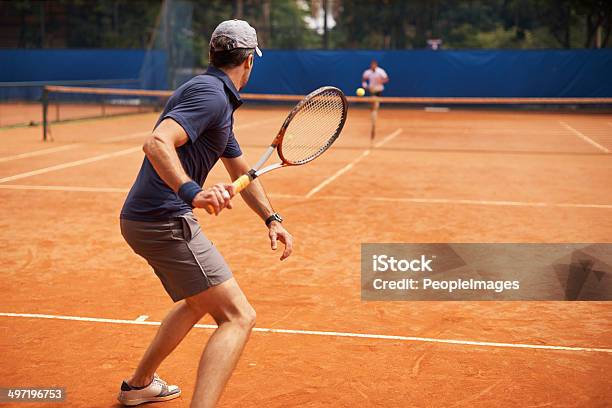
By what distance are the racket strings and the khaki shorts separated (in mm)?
817

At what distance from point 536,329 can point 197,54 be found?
34026 millimetres

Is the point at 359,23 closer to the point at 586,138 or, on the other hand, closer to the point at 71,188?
the point at 586,138

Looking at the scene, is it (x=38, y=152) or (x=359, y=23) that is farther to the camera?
(x=359, y=23)

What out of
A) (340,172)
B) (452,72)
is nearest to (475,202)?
(340,172)

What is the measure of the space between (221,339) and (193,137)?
885 mm

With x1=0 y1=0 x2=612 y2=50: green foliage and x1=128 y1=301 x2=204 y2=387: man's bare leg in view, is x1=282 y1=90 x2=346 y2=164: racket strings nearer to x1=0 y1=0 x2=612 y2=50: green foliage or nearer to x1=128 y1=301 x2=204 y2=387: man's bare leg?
x1=128 y1=301 x2=204 y2=387: man's bare leg

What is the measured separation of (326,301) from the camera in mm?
5770

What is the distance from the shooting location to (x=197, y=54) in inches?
1473

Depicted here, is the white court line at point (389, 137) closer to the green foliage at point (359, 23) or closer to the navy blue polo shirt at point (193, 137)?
the green foliage at point (359, 23)

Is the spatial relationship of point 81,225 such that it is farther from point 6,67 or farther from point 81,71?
point 6,67

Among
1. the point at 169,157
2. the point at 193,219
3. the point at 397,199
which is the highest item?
the point at 169,157

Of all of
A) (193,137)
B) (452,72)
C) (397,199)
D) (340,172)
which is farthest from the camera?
(452,72)

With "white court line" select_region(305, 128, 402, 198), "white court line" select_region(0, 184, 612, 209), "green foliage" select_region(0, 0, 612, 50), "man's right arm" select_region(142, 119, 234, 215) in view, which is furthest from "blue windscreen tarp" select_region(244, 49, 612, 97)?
"man's right arm" select_region(142, 119, 234, 215)

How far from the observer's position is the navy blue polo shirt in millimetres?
3189
